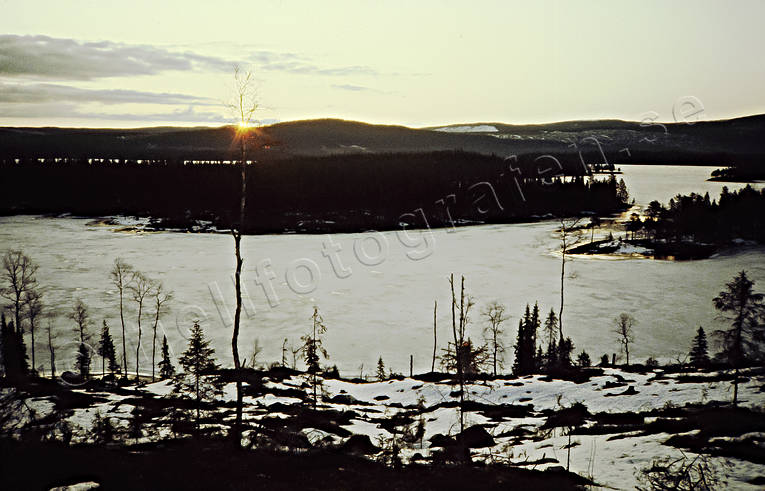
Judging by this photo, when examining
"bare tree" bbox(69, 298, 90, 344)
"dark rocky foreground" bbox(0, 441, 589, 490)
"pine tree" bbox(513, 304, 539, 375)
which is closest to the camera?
"dark rocky foreground" bbox(0, 441, 589, 490)

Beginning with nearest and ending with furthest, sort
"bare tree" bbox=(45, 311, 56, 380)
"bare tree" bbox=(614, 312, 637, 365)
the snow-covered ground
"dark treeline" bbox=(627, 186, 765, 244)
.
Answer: the snow-covered ground
"bare tree" bbox=(45, 311, 56, 380)
"bare tree" bbox=(614, 312, 637, 365)
"dark treeline" bbox=(627, 186, 765, 244)

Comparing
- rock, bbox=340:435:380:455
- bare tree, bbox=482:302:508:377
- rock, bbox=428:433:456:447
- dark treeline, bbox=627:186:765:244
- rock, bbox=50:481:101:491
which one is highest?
dark treeline, bbox=627:186:765:244

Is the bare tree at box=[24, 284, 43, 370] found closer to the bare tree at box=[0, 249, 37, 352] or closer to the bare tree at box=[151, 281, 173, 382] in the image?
the bare tree at box=[0, 249, 37, 352]

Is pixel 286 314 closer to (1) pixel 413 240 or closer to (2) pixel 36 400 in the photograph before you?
(2) pixel 36 400

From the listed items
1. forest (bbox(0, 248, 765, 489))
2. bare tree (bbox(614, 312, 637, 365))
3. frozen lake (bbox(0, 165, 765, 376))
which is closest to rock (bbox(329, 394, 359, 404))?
forest (bbox(0, 248, 765, 489))

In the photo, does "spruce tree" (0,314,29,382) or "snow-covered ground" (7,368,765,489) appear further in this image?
"spruce tree" (0,314,29,382)

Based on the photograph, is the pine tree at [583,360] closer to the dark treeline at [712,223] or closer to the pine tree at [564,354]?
the pine tree at [564,354]

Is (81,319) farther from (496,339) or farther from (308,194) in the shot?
(308,194)
